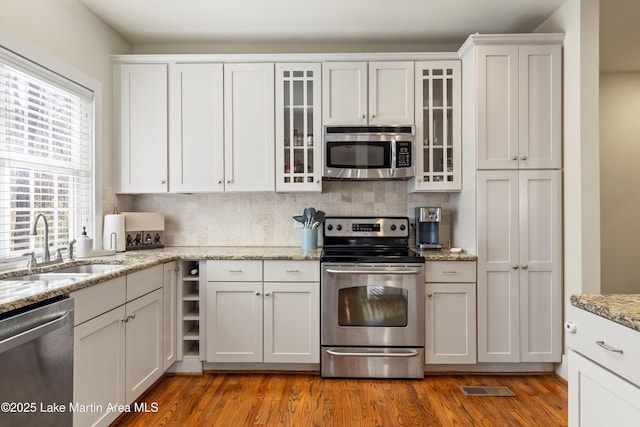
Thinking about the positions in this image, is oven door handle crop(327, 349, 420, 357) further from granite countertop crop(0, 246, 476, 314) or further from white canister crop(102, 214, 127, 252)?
white canister crop(102, 214, 127, 252)

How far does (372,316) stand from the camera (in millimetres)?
2705

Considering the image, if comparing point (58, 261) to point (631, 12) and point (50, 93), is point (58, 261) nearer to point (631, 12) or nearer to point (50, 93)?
point (50, 93)

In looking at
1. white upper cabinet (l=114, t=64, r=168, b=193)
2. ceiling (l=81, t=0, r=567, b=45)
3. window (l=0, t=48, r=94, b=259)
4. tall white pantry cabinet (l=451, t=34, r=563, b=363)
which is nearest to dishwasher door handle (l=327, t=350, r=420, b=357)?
tall white pantry cabinet (l=451, t=34, r=563, b=363)

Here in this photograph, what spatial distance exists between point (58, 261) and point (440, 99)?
2852mm

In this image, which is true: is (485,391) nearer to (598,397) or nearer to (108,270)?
(598,397)

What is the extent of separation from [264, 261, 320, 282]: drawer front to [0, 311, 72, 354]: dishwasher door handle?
135cm

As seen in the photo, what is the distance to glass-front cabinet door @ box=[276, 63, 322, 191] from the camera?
2.99m

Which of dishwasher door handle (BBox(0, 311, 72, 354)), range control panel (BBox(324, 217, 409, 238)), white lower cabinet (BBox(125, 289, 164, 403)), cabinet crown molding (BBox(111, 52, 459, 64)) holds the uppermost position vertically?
cabinet crown molding (BBox(111, 52, 459, 64))

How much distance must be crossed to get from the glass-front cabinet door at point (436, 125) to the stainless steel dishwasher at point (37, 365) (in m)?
2.44

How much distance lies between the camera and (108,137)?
2.96 metres

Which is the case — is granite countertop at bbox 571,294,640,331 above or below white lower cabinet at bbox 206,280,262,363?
above

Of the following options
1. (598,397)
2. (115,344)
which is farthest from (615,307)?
(115,344)

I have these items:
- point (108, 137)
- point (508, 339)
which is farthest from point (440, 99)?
point (108, 137)

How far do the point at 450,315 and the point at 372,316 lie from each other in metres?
0.56
